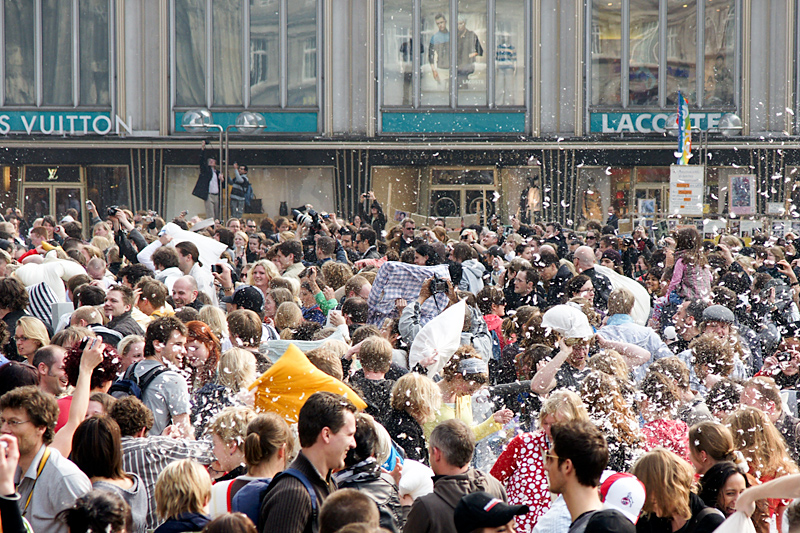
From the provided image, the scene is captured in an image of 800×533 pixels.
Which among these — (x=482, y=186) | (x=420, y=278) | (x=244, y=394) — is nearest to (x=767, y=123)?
(x=482, y=186)

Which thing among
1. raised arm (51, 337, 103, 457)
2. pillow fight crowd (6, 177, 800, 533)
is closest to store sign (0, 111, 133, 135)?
pillow fight crowd (6, 177, 800, 533)

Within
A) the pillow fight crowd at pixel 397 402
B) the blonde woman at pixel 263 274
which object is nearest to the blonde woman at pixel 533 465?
the pillow fight crowd at pixel 397 402

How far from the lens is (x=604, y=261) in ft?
39.0

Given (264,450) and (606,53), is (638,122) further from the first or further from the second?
(264,450)

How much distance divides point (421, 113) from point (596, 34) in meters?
5.21

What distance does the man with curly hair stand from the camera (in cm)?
405

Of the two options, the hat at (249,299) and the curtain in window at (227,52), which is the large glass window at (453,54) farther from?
the hat at (249,299)

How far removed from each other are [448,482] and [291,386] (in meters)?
1.47

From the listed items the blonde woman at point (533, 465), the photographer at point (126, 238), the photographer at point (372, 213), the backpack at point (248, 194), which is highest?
the backpack at point (248, 194)

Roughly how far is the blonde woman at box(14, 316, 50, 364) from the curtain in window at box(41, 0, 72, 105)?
2098 centimetres

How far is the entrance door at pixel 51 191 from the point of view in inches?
1044

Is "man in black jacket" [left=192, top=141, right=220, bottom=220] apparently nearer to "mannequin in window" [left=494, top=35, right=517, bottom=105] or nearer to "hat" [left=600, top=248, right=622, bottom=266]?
"mannequin in window" [left=494, top=35, right=517, bottom=105]

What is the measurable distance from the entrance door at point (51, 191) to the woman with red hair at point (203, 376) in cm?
2134

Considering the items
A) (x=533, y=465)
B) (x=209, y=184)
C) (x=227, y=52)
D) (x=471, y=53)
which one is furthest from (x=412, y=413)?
(x=227, y=52)
